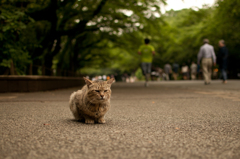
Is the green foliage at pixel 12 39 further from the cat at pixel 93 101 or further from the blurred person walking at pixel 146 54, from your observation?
the cat at pixel 93 101

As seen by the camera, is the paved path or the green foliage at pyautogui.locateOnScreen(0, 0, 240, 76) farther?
the green foliage at pyautogui.locateOnScreen(0, 0, 240, 76)

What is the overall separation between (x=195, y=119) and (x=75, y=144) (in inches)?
84.8

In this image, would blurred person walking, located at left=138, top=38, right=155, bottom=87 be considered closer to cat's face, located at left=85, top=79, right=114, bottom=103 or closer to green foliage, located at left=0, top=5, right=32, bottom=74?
green foliage, located at left=0, top=5, right=32, bottom=74

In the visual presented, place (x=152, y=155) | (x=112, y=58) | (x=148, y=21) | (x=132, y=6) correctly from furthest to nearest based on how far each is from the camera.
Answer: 1. (x=112, y=58)
2. (x=148, y=21)
3. (x=132, y=6)
4. (x=152, y=155)

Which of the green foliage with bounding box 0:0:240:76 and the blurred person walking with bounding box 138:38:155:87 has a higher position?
the green foliage with bounding box 0:0:240:76

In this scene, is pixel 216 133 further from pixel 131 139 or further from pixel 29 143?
pixel 29 143

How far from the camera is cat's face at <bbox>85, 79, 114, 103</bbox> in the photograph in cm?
336

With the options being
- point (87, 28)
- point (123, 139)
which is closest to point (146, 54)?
point (87, 28)

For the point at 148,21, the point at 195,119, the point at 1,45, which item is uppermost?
the point at 148,21

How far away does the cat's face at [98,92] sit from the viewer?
336 centimetres

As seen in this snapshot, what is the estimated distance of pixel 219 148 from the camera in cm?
236

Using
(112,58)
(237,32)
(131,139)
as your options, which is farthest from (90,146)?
(112,58)

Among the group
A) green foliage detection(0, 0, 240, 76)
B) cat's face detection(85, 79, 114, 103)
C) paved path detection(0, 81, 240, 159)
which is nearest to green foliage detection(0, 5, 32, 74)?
green foliage detection(0, 0, 240, 76)

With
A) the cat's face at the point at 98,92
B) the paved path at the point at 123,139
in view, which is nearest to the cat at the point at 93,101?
the cat's face at the point at 98,92
